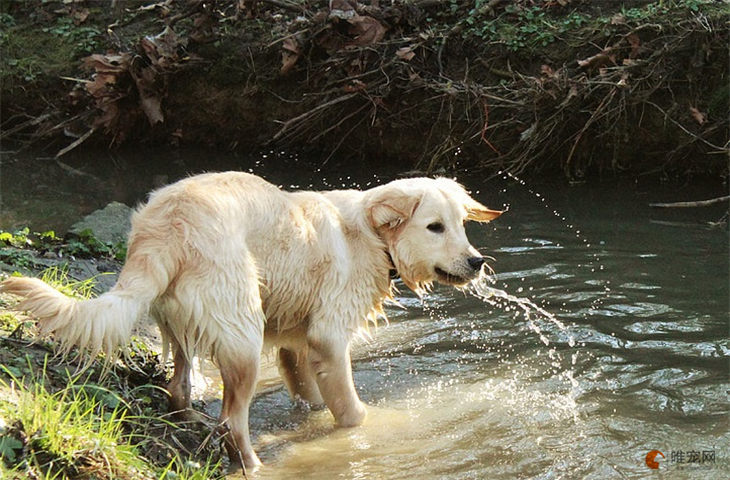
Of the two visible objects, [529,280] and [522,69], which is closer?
[529,280]

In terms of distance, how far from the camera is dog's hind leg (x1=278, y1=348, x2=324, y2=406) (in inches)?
225

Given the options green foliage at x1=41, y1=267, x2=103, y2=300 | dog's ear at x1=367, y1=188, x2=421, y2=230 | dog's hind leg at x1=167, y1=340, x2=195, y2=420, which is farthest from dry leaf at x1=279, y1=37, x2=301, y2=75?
dog's hind leg at x1=167, y1=340, x2=195, y2=420

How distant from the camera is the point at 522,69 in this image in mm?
10758

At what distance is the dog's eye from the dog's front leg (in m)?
0.83

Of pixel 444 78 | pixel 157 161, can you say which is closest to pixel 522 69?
pixel 444 78

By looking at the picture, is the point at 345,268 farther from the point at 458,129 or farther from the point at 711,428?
the point at 458,129

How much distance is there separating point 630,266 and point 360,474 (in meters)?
4.10

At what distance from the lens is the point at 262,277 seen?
16.3 feet

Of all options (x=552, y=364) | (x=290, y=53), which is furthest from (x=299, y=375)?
(x=290, y=53)

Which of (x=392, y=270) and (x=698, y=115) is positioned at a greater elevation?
(x=698, y=115)

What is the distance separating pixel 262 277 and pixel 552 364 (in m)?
2.28

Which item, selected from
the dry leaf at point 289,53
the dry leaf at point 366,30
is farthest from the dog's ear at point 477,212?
the dry leaf at point 289,53

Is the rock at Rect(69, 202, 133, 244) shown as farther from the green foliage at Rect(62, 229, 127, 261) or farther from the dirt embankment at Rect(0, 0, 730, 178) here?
the dirt embankment at Rect(0, 0, 730, 178)

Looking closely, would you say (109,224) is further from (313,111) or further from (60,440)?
(60,440)
